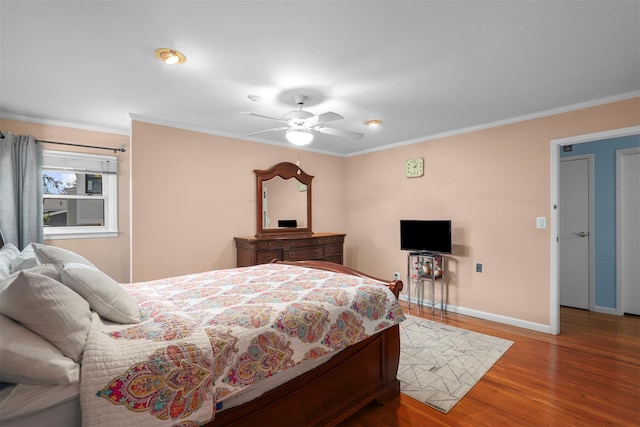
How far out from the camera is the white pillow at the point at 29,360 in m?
0.99

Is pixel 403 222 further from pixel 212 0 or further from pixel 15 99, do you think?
pixel 15 99

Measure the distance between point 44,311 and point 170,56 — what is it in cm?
177

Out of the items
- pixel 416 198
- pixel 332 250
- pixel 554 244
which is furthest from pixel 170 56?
pixel 554 244

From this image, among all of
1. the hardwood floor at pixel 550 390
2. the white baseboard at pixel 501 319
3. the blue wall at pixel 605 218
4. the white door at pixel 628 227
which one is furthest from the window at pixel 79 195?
the white door at pixel 628 227

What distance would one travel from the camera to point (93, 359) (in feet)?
3.63

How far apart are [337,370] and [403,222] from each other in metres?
2.87

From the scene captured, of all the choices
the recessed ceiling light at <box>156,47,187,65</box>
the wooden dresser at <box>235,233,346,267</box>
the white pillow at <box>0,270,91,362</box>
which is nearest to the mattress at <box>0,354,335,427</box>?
the white pillow at <box>0,270,91,362</box>

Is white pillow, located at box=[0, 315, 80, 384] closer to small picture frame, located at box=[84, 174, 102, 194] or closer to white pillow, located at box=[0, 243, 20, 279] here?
white pillow, located at box=[0, 243, 20, 279]

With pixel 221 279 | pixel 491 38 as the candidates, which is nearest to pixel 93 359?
pixel 221 279

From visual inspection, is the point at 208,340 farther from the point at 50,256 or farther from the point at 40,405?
the point at 50,256

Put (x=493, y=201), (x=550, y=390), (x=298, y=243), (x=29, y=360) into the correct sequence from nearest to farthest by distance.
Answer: (x=29, y=360) < (x=550, y=390) < (x=493, y=201) < (x=298, y=243)

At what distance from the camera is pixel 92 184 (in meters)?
3.87

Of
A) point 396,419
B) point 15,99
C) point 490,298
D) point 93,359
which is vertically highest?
point 15,99

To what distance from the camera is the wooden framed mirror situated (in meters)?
4.46
